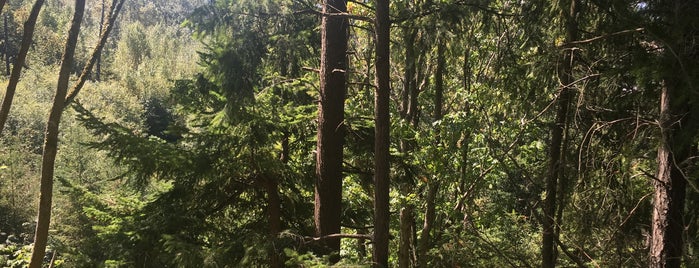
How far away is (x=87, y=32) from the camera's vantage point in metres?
Answer: 54.8

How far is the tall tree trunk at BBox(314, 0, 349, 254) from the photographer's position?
4871 mm

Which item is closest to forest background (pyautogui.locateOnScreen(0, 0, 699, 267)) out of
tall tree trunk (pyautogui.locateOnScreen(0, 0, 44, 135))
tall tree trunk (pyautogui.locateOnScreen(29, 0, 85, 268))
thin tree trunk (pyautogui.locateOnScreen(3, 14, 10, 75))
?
tall tree trunk (pyautogui.locateOnScreen(29, 0, 85, 268))

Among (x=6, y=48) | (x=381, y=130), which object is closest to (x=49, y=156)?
(x=381, y=130)

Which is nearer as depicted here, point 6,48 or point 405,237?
point 405,237

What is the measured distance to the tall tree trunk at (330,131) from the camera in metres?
4.87

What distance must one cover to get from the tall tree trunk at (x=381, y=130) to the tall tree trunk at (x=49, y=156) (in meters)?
5.66

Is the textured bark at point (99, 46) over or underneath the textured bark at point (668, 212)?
over

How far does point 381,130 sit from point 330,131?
0.75m

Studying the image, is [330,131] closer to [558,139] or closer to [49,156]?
[558,139]

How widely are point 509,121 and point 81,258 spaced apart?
5.20m

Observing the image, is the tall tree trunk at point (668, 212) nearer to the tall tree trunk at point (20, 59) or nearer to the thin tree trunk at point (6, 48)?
→ the tall tree trunk at point (20, 59)

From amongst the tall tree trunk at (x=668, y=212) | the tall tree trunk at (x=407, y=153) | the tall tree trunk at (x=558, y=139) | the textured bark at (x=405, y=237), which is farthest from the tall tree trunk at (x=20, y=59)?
the tall tree trunk at (x=668, y=212)

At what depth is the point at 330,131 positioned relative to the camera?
4.90m

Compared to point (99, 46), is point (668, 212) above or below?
below
